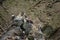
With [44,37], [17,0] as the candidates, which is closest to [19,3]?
[17,0]

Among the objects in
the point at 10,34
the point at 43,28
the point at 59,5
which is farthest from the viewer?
the point at 59,5

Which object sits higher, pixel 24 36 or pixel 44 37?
pixel 24 36

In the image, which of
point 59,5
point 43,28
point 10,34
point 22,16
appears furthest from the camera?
point 59,5

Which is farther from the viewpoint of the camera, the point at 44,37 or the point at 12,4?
the point at 12,4

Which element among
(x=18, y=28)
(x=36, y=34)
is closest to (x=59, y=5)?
(x=36, y=34)

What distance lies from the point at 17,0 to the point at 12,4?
0.15 metres

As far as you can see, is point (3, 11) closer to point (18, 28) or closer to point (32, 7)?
point (32, 7)

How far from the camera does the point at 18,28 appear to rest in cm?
382

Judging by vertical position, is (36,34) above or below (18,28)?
below

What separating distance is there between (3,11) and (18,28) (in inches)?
40.0

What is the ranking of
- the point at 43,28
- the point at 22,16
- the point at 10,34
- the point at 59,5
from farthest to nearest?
the point at 59,5 → the point at 43,28 → the point at 22,16 → the point at 10,34

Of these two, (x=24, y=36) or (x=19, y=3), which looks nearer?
(x=24, y=36)

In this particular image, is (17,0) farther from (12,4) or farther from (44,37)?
(44,37)

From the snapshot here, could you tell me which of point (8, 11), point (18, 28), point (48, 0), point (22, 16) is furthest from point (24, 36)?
point (48, 0)
